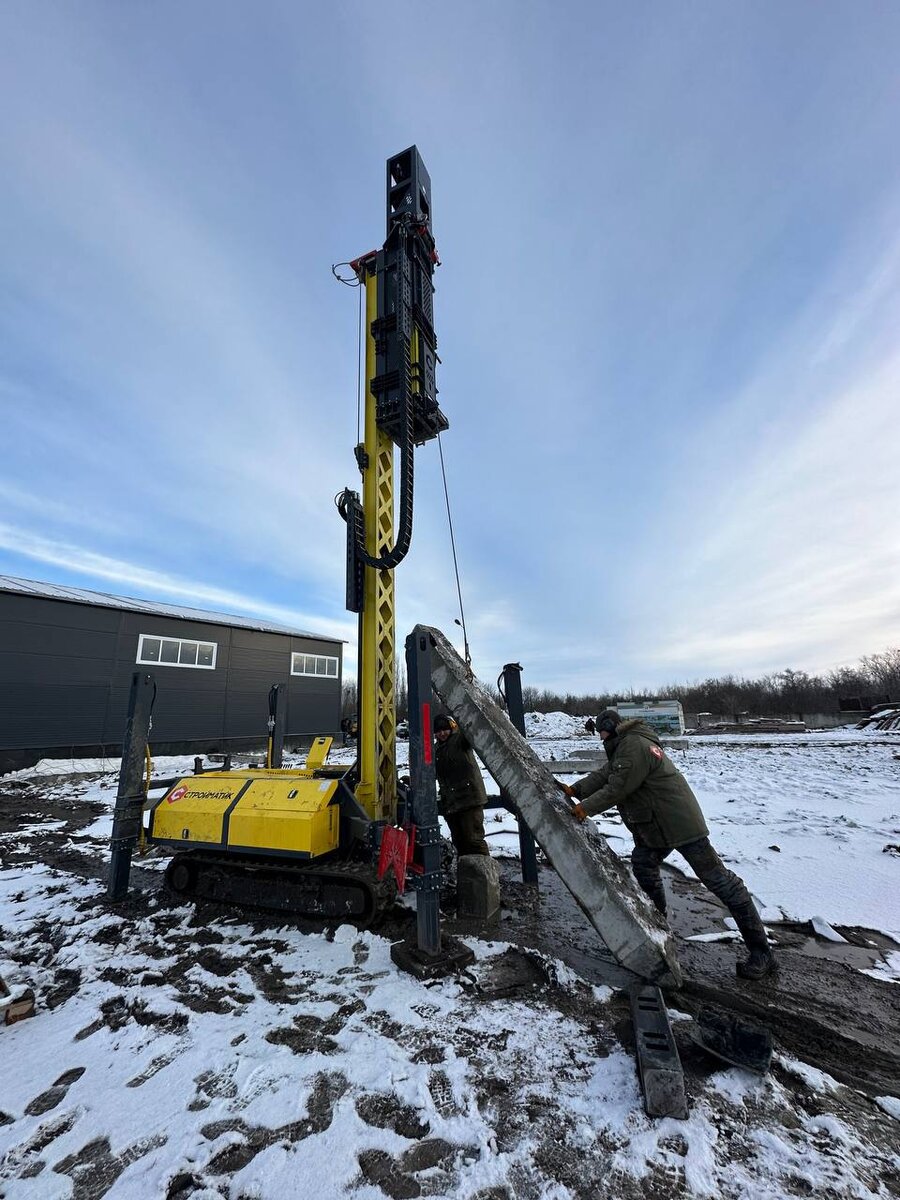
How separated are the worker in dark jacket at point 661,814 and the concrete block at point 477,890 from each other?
1.35 metres

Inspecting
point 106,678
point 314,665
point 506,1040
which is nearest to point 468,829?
point 506,1040

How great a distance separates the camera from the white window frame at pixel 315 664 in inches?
1009

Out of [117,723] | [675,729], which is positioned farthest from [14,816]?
[675,729]

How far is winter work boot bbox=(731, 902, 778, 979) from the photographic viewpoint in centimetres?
389

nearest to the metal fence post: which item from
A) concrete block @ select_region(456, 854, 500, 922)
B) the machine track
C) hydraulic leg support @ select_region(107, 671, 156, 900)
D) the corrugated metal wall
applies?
concrete block @ select_region(456, 854, 500, 922)

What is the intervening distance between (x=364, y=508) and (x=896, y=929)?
6.71 m

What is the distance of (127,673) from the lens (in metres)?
19.6

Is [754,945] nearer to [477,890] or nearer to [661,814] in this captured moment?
[661,814]

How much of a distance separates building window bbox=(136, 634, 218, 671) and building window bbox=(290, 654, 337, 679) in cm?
432

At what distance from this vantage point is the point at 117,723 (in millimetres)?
19016

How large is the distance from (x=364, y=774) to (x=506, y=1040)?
289 cm

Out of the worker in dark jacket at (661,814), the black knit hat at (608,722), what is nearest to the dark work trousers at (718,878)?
the worker in dark jacket at (661,814)

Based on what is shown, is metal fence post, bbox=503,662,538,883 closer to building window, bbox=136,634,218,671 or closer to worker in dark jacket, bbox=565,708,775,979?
worker in dark jacket, bbox=565,708,775,979

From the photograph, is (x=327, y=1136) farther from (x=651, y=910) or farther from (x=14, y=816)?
(x=14, y=816)
